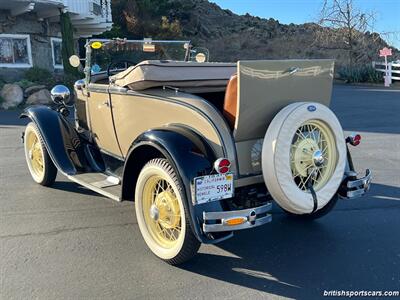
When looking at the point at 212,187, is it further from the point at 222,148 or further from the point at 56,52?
the point at 56,52

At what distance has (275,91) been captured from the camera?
3145 millimetres

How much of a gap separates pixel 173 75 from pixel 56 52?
16679mm

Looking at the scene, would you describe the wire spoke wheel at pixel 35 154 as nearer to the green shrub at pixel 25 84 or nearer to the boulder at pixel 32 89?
the boulder at pixel 32 89

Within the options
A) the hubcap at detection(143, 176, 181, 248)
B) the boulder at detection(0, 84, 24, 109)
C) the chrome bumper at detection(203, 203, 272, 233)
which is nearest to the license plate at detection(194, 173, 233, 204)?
the chrome bumper at detection(203, 203, 272, 233)

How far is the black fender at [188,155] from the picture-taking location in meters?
2.87

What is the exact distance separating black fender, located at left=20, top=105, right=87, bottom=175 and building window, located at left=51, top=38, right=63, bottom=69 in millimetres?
14606

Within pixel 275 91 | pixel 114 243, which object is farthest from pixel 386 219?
pixel 114 243

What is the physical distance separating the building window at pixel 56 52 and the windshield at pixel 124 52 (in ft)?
47.7

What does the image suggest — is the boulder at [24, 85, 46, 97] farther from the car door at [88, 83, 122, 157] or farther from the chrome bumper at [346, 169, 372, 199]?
the chrome bumper at [346, 169, 372, 199]

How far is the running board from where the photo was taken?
12.5 feet

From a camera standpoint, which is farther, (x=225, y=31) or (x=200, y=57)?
(x=225, y=31)

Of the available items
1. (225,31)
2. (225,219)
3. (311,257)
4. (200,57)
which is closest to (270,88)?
(225,219)

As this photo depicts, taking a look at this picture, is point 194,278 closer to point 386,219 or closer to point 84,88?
point 386,219

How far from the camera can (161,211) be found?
10.6 ft
